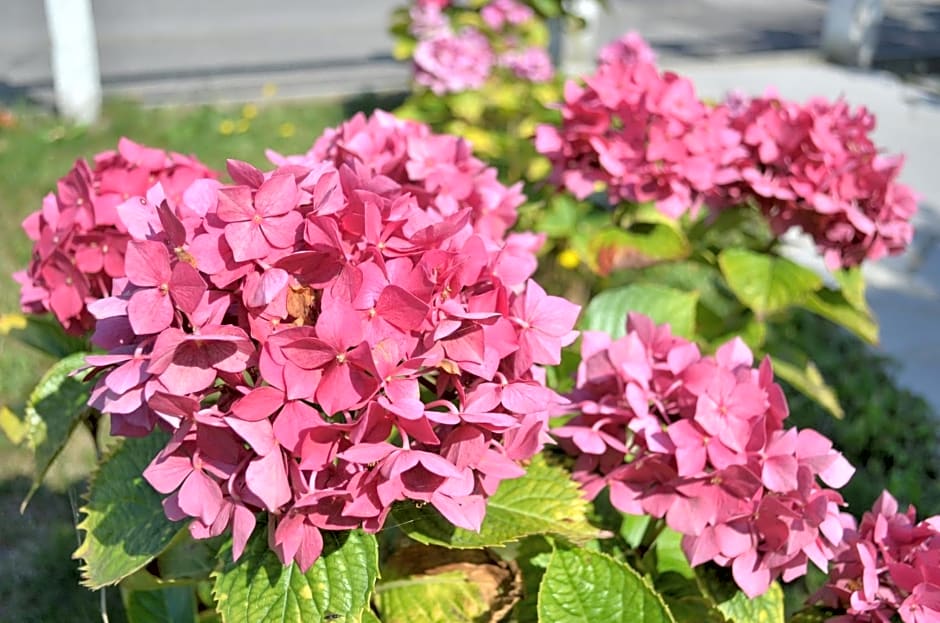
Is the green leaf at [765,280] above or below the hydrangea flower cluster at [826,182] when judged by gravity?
below

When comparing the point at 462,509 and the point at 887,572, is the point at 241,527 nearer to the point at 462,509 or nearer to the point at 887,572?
the point at 462,509

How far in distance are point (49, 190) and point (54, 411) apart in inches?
107

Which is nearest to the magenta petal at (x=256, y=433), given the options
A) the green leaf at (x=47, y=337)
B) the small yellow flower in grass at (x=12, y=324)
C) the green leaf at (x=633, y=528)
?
the green leaf at (x=633, y=528)

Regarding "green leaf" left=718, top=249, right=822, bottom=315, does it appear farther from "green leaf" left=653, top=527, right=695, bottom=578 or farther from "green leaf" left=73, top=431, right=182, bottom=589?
"green leaf" left=73, top=431, right=182, bottom=589

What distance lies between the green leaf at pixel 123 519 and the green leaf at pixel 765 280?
1.23 m

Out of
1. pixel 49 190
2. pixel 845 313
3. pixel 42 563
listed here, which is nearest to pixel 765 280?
pixel 845 313

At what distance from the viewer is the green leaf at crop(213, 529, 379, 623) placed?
1.02m

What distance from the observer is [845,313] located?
211cm

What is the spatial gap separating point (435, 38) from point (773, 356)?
7.86ft

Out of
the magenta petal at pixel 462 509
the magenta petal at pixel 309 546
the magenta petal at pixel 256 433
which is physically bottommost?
the magenta petal at pixel 309 546

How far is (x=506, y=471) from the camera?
1.03 metres

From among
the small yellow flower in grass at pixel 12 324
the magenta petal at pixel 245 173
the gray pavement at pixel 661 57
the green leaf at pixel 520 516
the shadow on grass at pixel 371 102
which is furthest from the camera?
the shadow on grass at pixel 371 102

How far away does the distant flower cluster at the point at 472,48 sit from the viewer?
4.00 m

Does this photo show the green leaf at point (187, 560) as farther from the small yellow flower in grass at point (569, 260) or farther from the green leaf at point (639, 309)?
the small yellow flower in grass at point (569, 260)
